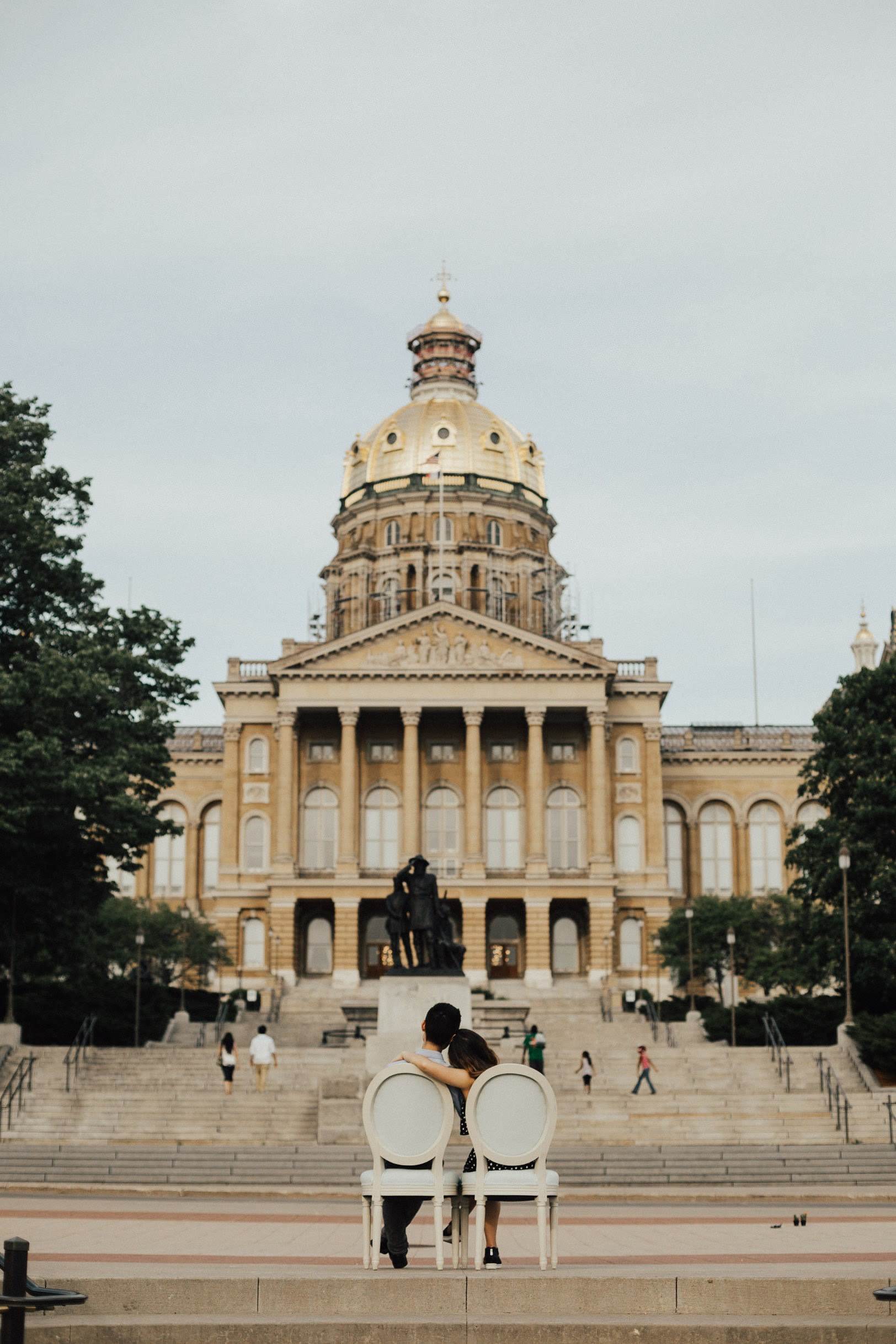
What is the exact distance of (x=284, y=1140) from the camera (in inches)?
1328

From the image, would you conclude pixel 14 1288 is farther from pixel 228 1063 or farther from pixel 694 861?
pixel 694 861

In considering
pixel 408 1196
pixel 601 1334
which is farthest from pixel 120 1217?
pixel 601 1334

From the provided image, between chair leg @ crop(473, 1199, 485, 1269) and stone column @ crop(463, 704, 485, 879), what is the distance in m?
66.3

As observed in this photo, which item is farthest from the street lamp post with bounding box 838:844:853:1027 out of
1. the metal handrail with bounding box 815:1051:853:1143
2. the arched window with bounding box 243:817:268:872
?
the arched window with bounding box 243:817:268:872

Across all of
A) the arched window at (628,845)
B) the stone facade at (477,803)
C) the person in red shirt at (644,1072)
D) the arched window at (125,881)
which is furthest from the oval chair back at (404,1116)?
the arched window at (125,881)

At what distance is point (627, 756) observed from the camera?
81688 millimetres

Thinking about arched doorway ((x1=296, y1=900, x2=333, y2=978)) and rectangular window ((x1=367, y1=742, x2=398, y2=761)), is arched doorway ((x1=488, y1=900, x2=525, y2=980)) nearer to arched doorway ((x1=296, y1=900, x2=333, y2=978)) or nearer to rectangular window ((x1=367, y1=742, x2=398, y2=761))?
arched doorway ((x1=296, y1=900, x2=333, y2=978))

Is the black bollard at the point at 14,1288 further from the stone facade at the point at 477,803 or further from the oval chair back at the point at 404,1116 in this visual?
the stone facade at the point at 477,803

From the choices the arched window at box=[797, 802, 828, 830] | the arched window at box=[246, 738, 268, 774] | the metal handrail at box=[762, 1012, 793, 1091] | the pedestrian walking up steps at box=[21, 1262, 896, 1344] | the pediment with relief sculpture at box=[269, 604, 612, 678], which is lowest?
the metal handrail at box=[762, 1012, 793, 1091]

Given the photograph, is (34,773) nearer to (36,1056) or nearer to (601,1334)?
(36,1056)

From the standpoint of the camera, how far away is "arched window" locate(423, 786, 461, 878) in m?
78.6

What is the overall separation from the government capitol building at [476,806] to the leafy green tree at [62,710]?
105 ft

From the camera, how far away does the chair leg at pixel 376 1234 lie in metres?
9.64

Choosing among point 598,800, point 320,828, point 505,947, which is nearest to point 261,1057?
point 598,800
